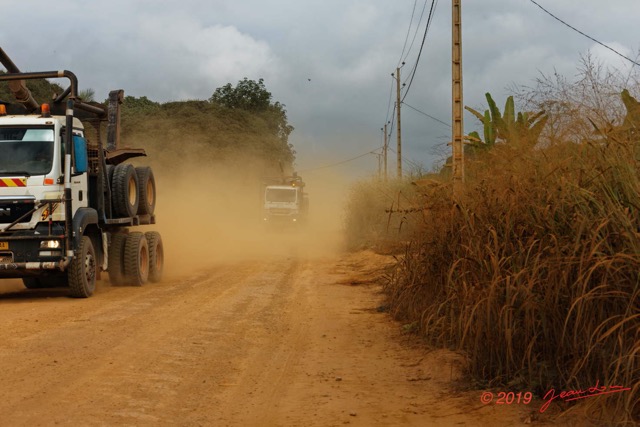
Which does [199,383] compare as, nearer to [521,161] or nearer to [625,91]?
[521,161]

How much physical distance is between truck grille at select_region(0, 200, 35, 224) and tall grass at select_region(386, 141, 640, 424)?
7.49 m

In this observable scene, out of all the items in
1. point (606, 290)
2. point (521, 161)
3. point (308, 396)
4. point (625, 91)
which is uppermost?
point (625, 91)

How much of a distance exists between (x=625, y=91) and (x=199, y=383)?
4836mm

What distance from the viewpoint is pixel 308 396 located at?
20.0ft

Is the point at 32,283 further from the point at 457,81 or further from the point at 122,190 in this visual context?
the point at 457,81

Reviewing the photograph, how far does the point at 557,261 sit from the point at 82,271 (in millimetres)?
8889

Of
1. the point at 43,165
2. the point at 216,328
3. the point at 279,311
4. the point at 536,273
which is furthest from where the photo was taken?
the point at 43,165

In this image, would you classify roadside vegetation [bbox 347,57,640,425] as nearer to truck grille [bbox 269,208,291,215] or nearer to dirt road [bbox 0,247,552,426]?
dirt road [bbox 0,247,552,426]

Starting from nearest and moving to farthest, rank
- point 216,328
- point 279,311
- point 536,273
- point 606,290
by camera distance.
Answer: point 606,290 → point 536,273 → point 216,328 → point 279,311

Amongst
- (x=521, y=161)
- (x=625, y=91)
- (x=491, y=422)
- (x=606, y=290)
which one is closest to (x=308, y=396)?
(x=491, y=422)

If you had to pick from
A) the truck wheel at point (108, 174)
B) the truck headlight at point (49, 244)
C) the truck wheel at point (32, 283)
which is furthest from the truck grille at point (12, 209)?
the truck wheel at point (32, 283)

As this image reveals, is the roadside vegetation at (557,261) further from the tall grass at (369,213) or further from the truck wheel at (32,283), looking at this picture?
the tall grass at (369,213)

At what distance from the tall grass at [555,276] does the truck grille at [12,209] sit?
7489 mm

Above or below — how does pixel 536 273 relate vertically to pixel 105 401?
above
